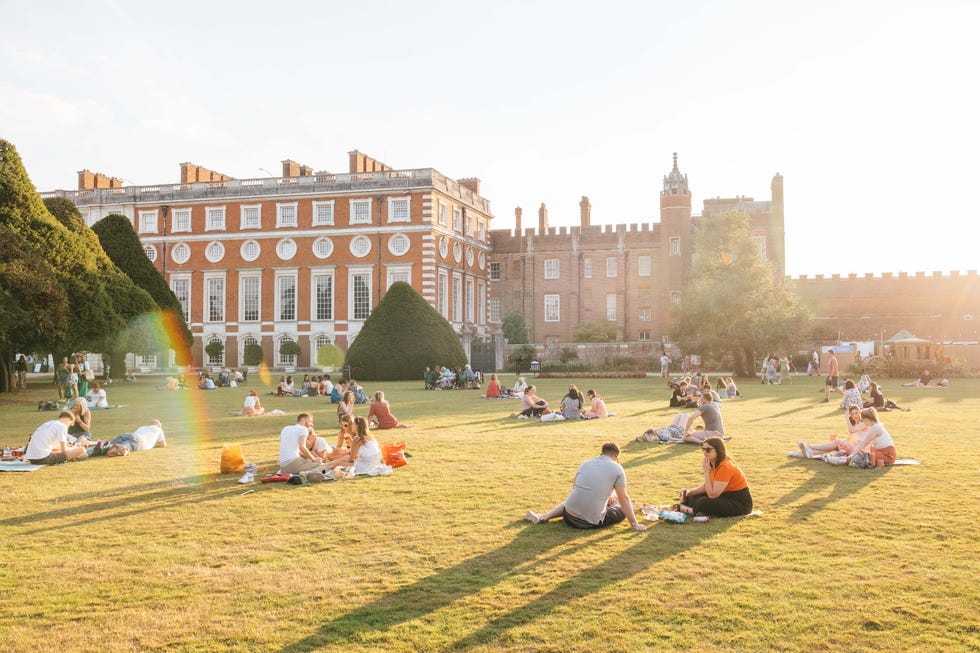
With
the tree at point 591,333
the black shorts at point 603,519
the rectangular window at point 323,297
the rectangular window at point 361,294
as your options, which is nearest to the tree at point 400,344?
the rectangular window at point 361,294

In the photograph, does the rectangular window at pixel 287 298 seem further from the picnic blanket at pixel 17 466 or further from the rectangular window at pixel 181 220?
the picnic blanket at pixel 17 466

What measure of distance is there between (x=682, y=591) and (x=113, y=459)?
1083 centimetres

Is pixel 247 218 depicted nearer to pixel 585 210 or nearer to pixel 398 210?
pixel 398 210

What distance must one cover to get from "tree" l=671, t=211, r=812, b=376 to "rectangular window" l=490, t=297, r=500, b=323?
80.1 feet

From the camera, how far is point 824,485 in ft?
36.3

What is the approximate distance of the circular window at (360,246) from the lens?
174 feet

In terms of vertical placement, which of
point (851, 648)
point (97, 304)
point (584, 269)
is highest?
point (584, 269)

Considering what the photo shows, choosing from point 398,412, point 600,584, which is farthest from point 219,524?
point 398,412

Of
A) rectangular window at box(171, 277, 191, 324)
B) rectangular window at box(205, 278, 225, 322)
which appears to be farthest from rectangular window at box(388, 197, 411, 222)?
rectangular window at box(171, 277, 191, 324)

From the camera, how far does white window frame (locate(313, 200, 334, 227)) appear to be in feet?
176

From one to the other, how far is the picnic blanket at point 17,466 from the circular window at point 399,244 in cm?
3974

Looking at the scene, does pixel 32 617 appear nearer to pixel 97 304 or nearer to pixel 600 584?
pixel 600 584

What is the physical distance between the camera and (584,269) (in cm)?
6688

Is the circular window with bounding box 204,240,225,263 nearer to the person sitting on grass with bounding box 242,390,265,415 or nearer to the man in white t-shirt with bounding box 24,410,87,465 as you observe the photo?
the person sitting on grass with bounding box 242,390,265,415
